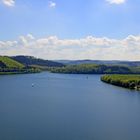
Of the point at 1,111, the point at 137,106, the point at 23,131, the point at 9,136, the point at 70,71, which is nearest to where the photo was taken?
the point at 9,136

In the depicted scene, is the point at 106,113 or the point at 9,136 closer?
the point at 9,136

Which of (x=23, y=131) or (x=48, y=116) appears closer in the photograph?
(x=23, y=131)

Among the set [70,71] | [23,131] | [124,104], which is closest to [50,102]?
[124,104]

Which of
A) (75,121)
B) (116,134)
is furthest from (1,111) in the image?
(116,134)

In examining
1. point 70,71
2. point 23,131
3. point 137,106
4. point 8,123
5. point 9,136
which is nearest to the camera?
point 9,136

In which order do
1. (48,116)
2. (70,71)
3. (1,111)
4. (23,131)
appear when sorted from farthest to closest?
(70,71) → (1,111) → (48,116) → (23,131)

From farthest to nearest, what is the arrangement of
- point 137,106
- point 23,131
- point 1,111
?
point 137,106, point 1,111, point 23,131

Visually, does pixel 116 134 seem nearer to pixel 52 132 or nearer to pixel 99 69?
pixel 52 132

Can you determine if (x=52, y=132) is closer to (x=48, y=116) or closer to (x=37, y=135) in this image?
(x=37, y=135)

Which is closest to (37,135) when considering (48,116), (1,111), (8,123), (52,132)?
(52,132)
